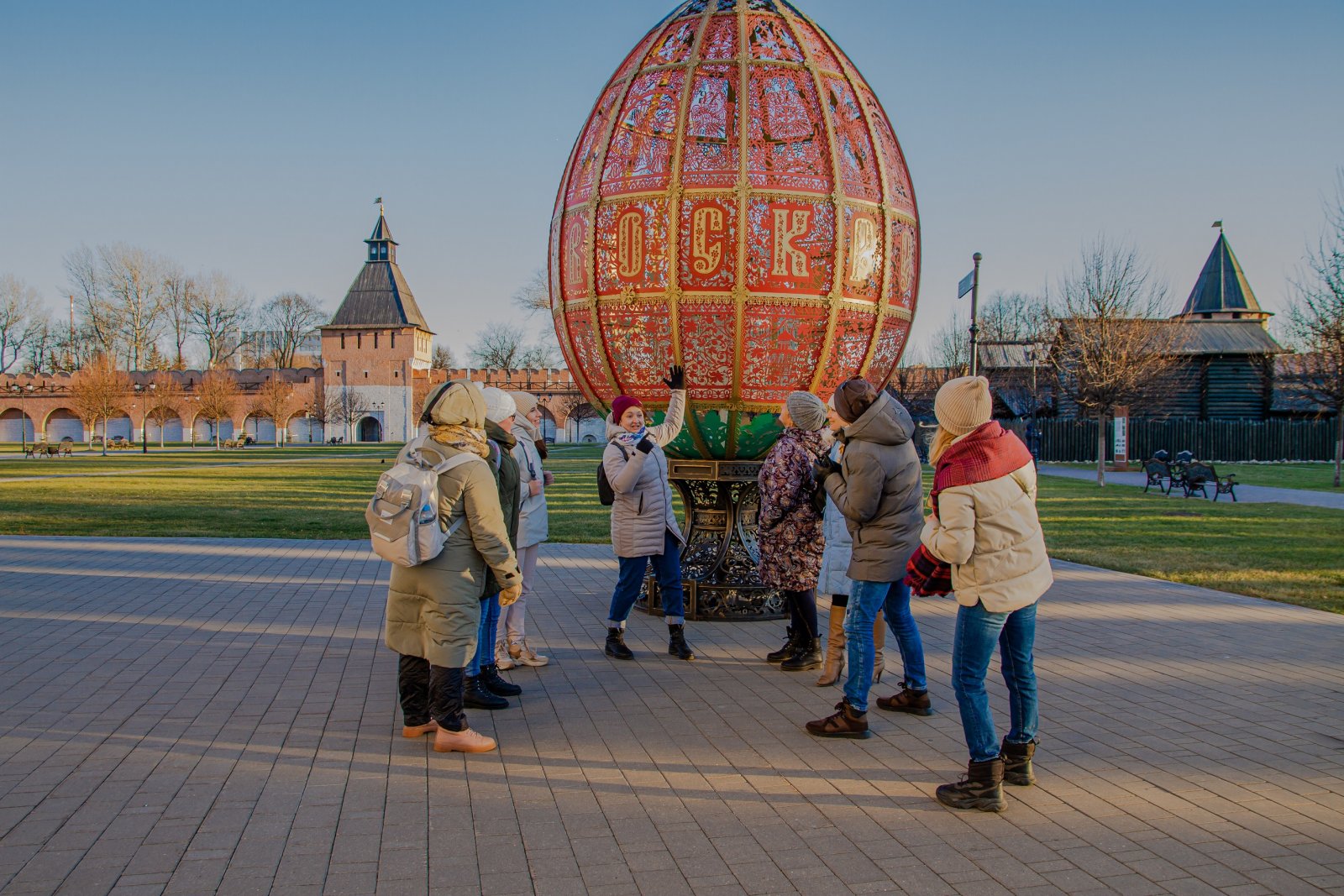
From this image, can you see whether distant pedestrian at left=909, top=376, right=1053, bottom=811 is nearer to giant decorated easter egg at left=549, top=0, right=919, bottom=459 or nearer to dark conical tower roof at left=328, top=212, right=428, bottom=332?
giant decorated easter egg at left=549, top=0, right=919, bottom=459

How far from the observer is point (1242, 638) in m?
7.53

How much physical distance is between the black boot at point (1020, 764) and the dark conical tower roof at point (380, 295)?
77.3 m

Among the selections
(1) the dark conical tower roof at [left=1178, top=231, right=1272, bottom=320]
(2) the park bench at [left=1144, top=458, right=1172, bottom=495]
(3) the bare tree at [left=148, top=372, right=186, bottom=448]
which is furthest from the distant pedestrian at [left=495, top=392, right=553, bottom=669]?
(3) the bare tree at [left=148, top=372, right=186, bottom=448]

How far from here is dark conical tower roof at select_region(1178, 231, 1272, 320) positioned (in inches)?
2020

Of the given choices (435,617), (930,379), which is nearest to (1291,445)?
(930,379)

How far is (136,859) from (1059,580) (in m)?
9.18

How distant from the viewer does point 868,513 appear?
517cm

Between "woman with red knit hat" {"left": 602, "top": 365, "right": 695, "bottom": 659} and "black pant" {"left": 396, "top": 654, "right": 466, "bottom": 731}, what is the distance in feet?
6.15

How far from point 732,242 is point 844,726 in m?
3.88

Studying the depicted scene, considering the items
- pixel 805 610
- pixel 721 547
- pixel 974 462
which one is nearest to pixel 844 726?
pixel 805 610

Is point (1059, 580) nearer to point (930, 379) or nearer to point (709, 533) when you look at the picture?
point (709, 533)

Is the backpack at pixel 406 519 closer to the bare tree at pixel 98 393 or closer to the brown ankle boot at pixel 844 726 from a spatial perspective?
the brown ankle boot at pixel 844 726

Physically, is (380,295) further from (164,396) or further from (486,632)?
(486,632)

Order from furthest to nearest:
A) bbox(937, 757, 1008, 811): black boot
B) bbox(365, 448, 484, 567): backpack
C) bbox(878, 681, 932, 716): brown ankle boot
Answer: bbox(878, 681, 932, 716): brown ankle boot
bbox(365, 448, 484, 567): backpack
bbox(937, 757, 1008, 811): black boot
